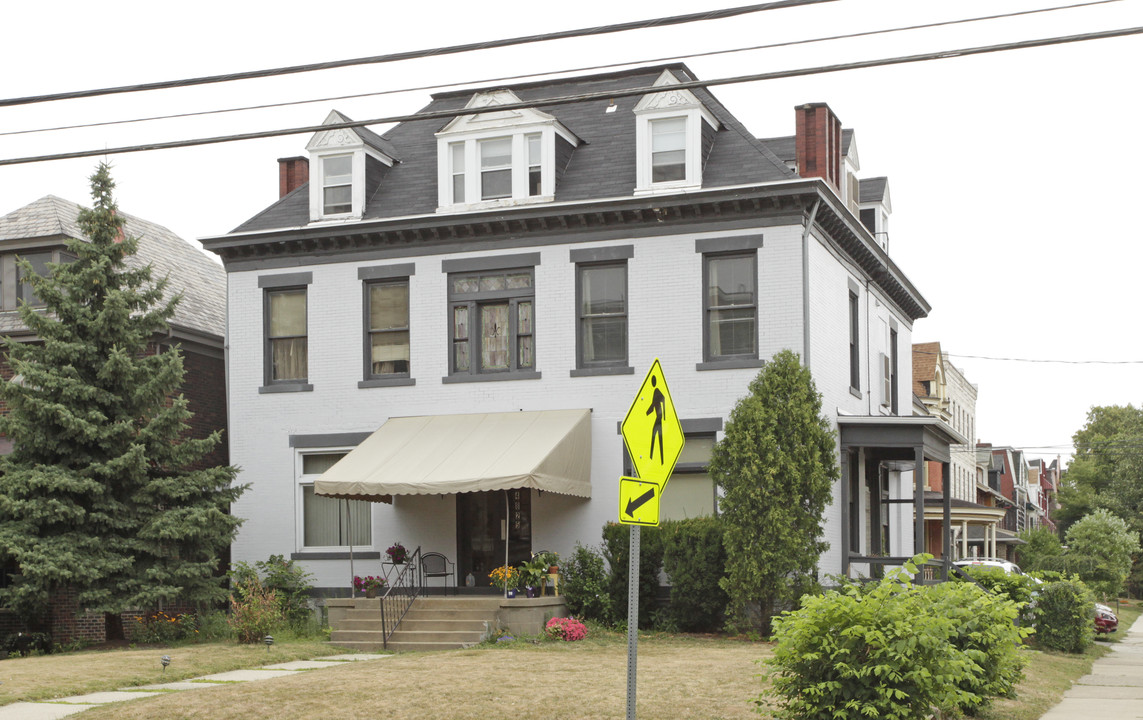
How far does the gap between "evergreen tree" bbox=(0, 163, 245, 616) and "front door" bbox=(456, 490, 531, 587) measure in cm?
451

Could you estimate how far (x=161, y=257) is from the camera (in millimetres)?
29266

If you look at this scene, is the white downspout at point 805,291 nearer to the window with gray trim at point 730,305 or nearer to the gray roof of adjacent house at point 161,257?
the window with gray trim at point 730,305

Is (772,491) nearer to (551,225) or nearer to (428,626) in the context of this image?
(428,626)

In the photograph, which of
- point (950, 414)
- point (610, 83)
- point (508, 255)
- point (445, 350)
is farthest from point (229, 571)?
point (950, 414)

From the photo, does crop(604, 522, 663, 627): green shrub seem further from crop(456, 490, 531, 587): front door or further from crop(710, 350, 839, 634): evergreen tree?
crop(456, 490, 531, 587): front door

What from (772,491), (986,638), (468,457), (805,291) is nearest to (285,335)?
(468,457)

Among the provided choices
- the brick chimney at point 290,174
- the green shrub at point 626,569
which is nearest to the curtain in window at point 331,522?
the green shrub at point 626,569

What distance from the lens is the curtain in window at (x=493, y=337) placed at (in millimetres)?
24375

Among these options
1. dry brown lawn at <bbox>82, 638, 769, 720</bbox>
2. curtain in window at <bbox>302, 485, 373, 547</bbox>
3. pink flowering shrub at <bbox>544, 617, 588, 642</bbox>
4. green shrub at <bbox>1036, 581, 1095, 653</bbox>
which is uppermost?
curtain in window at <bbox>302, 485, 373, 547</bbox>

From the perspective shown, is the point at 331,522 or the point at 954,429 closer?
the point at 331,522

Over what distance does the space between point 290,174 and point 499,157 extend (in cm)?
605

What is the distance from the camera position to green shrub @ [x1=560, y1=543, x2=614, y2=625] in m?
21.5

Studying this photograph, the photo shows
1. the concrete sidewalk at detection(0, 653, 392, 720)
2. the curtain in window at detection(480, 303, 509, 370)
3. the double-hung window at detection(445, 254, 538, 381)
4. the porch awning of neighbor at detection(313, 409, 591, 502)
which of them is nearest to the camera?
the concrete sidewalk at detection(0, 653, 392, 720)

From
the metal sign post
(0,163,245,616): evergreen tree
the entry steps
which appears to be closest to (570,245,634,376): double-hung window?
the entry steps
